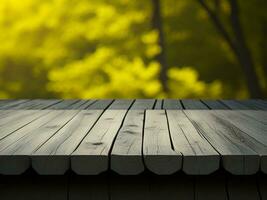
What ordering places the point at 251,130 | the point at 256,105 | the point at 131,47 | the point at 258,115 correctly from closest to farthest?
the point at 251,130
the point at 258,115
the point at 256,105
the point at 131,47

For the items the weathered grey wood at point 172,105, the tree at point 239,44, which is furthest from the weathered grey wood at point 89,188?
the tree at point 239,44

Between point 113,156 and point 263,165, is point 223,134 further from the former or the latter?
point 113,156

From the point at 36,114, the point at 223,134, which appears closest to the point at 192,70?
the point at 36,114

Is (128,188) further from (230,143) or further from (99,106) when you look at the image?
(99,106)

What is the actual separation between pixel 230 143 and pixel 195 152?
23cm

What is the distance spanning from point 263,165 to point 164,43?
246 inches

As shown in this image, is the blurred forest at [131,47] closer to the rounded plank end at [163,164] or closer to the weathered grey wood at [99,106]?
the weathered grey wood at [99,106]

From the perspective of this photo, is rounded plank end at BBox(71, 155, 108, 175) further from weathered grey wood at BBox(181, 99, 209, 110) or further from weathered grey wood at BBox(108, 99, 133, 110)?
weathered grey wood at BBox(181, 99, 209, 110)

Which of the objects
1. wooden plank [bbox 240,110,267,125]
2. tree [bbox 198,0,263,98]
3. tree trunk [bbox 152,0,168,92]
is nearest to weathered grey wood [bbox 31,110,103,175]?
wooden plank [bbox 240,110,267,125]

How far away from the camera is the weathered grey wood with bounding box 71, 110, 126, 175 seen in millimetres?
1719

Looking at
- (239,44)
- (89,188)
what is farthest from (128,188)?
(239,44)

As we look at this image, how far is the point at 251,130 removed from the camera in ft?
7.68

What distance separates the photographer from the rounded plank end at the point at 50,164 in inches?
68.2

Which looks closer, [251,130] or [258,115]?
[251,130]
